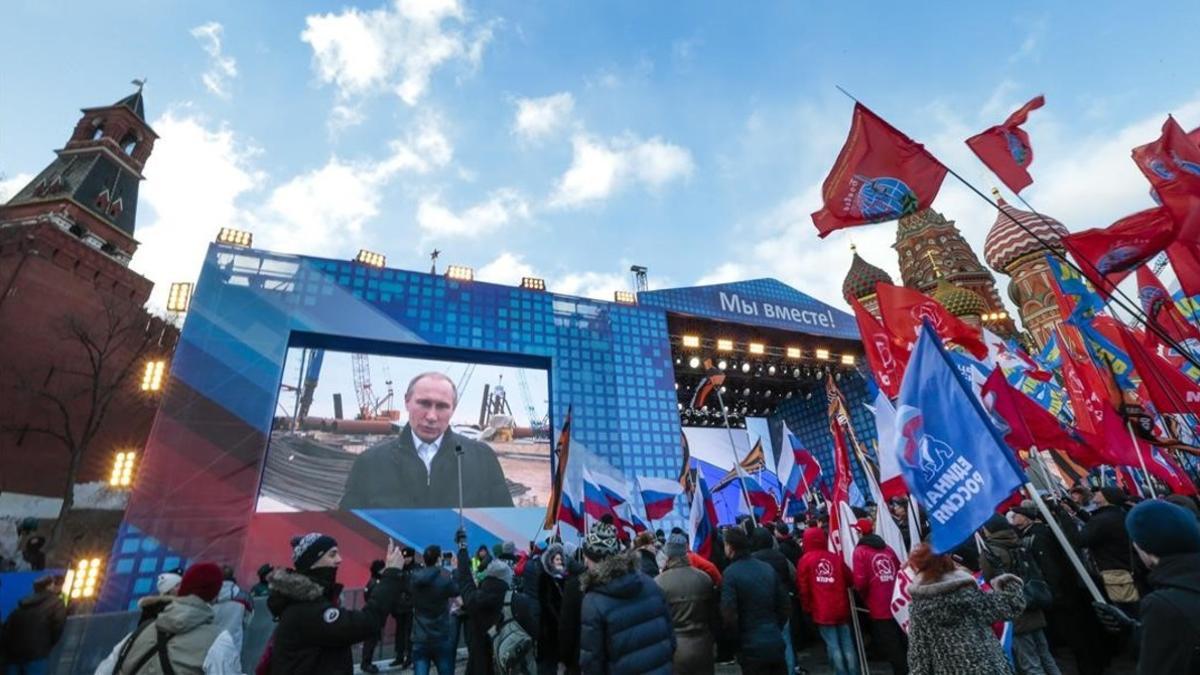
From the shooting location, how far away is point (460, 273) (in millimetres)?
22094

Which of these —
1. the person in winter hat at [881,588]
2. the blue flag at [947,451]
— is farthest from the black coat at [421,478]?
the blue flag at [947,451]

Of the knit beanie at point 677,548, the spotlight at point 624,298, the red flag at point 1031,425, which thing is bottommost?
the knit beanie at point 677,548

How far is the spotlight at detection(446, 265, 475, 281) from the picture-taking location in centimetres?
2178

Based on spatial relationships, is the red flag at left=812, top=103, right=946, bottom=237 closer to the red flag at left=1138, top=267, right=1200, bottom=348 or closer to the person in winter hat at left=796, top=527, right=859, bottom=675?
the person in winter hat at left=796, top=527, right=859, bottom=675

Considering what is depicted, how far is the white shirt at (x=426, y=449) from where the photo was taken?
59.3ft

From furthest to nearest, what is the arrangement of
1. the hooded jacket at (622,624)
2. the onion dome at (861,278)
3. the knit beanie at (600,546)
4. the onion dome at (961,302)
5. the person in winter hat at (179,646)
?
the onion dome at (861,278) < the onion dome at (961,302) < the knit beanie at (600,546) < the hooded jacket at (622,624) < the person in winter hat at (179,646)

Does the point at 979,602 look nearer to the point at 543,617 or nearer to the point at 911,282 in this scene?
the point at 543,617

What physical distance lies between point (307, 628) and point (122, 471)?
24523mm

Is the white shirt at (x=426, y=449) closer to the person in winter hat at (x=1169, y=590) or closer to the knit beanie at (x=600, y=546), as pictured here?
the knit beanie at (x=600, y=546)

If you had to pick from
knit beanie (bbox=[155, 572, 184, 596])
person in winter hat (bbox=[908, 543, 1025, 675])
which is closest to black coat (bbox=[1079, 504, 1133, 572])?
person in winter hat (bbox=[908, 543, 1025, 675])

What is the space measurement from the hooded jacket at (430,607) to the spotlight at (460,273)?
17.4 metres

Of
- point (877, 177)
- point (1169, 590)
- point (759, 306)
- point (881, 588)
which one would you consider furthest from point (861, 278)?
point (1169, 590)

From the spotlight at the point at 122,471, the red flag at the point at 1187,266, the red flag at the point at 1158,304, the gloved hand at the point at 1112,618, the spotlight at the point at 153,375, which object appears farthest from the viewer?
the spotlight at the point at 153,375

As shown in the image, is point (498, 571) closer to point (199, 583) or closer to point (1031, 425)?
point (199, 583)
